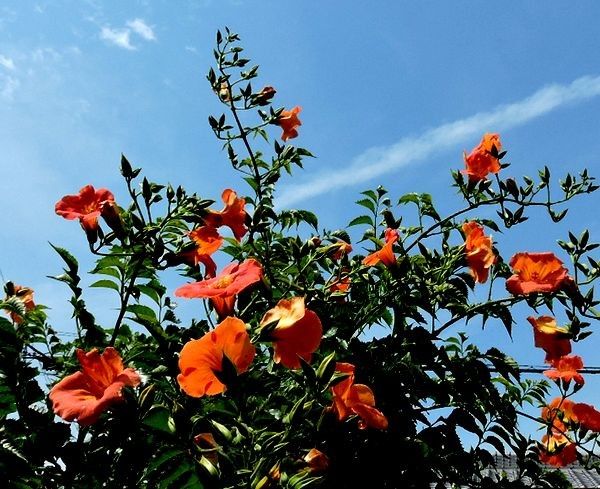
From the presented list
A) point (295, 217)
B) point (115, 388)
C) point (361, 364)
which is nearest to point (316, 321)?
point (115, 388)

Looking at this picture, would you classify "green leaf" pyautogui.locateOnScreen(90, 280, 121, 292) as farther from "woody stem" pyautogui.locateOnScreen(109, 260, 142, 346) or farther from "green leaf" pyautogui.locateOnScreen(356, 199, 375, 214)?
"green leaf" pyautogui.locateOnScreen(356, 199, 375, 214)

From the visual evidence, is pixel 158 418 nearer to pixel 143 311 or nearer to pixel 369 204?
pixel 143 311

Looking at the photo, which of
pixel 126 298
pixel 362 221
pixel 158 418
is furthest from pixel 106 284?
pixel 362 221

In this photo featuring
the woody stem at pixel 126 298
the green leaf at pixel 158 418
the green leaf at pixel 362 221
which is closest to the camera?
the green leaf at pixel 158 418

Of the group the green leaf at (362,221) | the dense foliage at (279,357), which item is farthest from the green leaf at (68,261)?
the green leaf at (362,221)

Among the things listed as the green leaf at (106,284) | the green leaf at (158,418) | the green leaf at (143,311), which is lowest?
the green leaf at (158,418)

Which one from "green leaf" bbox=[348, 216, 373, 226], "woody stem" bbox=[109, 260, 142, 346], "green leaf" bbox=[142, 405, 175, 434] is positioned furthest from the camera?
"green leaf" bbox=[348, 216, 373, 226]

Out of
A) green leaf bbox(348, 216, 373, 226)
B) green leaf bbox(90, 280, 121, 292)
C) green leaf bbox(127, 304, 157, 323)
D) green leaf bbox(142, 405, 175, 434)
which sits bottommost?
green leaf bbox(142, 405, 175, 434)

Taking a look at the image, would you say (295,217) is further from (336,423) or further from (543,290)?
(336,423)

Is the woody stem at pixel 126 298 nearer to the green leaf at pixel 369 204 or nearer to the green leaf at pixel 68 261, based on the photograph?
the green leaf at pixel 68 261

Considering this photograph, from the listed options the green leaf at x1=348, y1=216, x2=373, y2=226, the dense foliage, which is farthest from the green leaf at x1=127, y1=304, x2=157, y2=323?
the green leaf at x1=348, y1=216, x2=373, y2=226

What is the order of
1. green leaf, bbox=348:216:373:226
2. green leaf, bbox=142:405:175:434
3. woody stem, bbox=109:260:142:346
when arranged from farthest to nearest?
green leaf, bbox=348:216:373:226 → woody stem, bbox=109:260:142:346 → green leaf, bbox=142:405:175:434

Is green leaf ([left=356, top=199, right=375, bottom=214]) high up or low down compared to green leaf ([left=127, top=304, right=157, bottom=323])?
up

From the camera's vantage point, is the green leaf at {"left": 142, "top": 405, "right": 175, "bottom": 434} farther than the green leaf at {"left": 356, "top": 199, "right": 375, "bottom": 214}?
No
